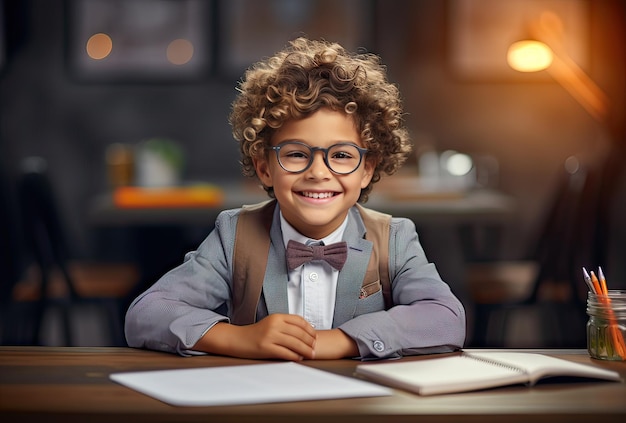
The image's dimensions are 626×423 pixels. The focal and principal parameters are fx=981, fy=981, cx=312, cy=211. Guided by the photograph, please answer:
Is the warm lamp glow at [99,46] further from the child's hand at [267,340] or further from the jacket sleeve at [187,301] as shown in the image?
the child's hand at [267,340]

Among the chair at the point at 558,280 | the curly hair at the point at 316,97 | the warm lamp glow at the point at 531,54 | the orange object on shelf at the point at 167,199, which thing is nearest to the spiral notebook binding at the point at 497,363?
the curly hair at the point at 316,97

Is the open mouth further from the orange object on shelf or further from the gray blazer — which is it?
Result: the orange object on shelf

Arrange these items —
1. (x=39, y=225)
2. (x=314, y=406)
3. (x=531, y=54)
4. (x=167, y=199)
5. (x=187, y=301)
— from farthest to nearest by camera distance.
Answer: (x=531, y=54) → (x=167, y=199) → (x=39, y=225) → (x=187, y=301) → (x=314, y=406)

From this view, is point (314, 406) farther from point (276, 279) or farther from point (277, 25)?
point (277, 25)

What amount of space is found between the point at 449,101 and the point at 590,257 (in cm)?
286

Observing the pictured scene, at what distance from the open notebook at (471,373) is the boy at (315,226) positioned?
182 millimetres

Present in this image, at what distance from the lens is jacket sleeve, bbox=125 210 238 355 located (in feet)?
4.72

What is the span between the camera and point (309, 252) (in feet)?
5.29

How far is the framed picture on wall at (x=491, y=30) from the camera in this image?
6191 mm

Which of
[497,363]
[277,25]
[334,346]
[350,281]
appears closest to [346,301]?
[350,281]

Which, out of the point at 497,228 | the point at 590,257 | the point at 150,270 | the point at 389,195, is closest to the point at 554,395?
the point at 590,257

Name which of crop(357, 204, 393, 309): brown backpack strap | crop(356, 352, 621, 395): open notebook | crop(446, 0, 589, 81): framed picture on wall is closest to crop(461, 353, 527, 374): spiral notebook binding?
crop(356, 352, 621, 395): open notebook

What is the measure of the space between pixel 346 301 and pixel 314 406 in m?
0.57

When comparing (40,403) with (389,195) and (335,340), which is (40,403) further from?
(389,195)
